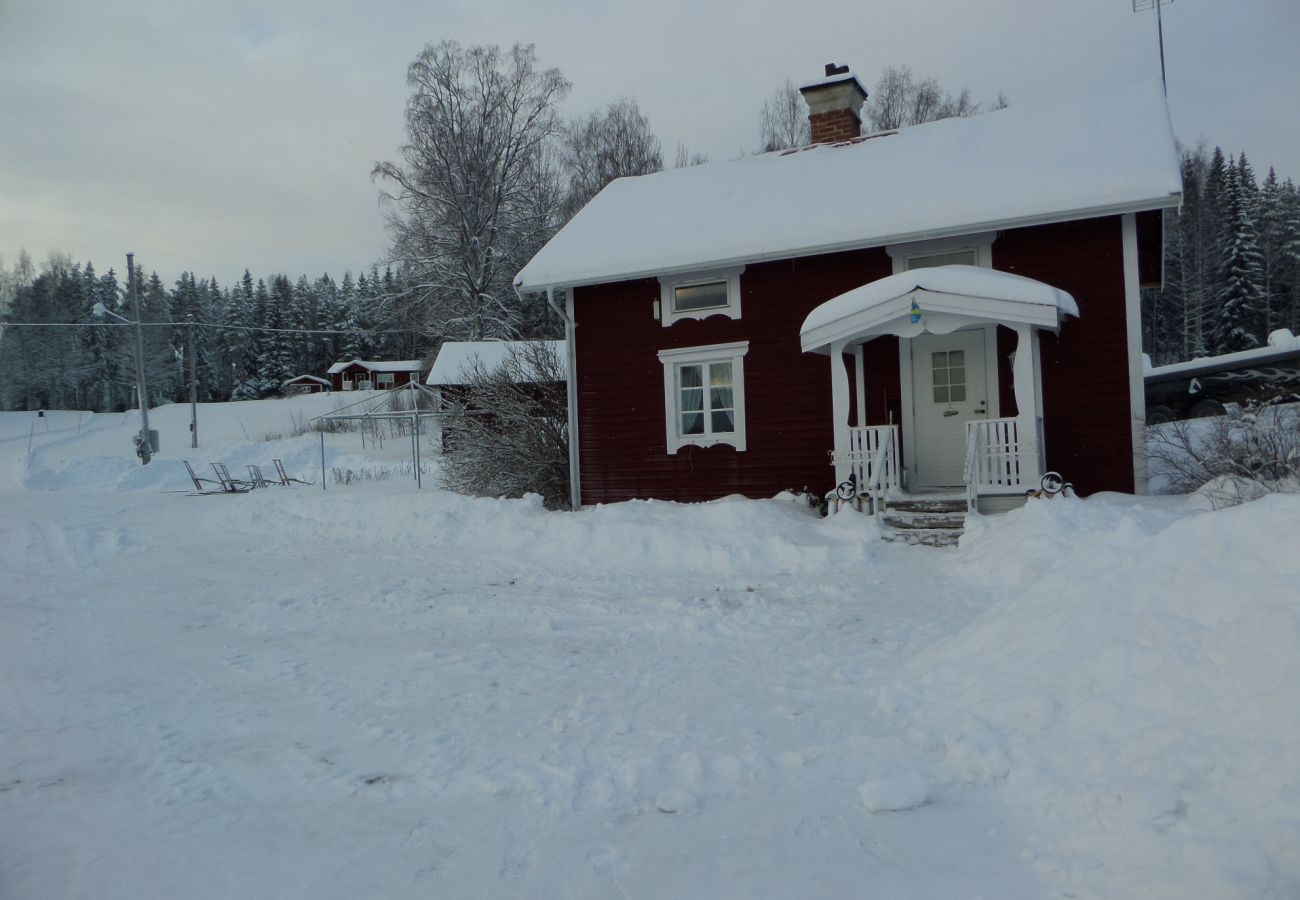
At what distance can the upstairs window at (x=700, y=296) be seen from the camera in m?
12.8

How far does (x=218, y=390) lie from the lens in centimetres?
7331

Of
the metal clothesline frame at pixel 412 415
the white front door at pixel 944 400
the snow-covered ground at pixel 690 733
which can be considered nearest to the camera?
the snow-covered ground at pixel 690 733

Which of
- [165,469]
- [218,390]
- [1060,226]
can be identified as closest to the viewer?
[1060,226]

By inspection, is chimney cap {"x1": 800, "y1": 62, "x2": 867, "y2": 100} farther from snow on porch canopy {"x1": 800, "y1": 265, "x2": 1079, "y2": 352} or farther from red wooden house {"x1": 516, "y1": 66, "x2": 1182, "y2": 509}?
snow on porch canopy {"x1": 800, "y1": 265, "x2": 1079, "y2": 352}

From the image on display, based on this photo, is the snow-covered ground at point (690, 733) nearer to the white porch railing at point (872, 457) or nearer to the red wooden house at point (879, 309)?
the white porch railing at point (872, 457)

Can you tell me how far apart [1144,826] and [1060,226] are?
9720 mm

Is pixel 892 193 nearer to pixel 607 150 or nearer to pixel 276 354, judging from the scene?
pixel 607 150

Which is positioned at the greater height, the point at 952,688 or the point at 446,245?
the point at 446,245

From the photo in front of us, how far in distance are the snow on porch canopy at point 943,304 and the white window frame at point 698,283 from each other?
2.38m

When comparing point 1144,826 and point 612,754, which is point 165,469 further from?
point 1144,826

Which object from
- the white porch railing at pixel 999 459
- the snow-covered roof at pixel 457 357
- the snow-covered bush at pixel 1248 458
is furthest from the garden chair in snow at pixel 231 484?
the snow-covered bush at pixel 1248 458

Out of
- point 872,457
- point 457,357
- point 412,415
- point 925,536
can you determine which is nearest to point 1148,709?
point 925,536

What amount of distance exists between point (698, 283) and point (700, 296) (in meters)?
0.20

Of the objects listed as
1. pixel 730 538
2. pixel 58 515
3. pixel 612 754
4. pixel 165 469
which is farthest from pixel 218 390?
pixel 612 754
